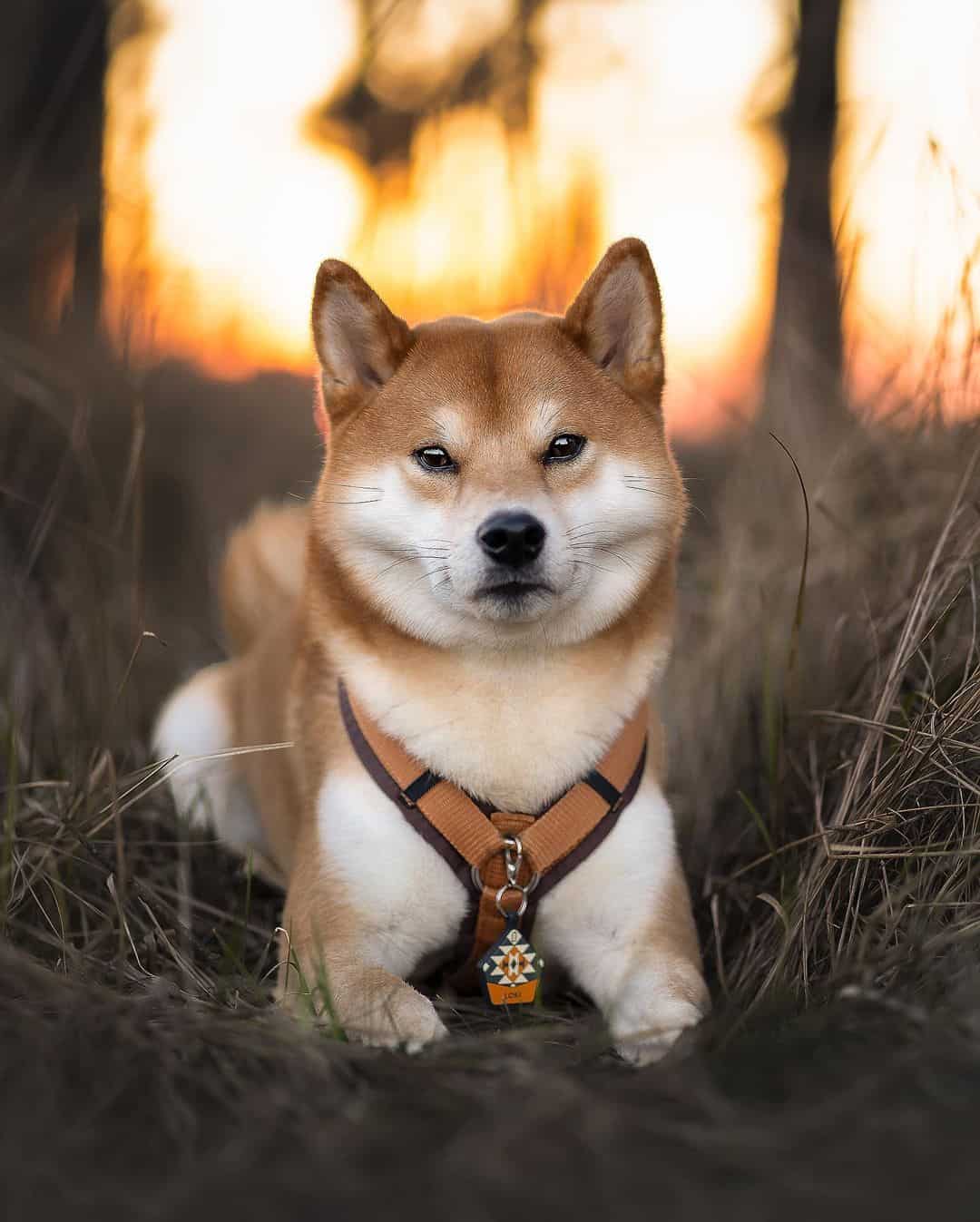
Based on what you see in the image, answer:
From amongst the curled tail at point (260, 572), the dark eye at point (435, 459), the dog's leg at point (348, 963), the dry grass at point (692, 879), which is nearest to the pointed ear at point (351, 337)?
the dark eye at point (435, 459)

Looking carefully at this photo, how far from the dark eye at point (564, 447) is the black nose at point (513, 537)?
0.24m

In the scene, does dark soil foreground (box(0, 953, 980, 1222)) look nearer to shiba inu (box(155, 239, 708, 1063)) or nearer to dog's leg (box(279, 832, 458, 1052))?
dog's leg (box(279, 832, 458, 1052))

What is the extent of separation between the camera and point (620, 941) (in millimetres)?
2111

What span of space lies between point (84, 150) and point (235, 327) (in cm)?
75

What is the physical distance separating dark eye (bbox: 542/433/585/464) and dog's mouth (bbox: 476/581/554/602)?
0.29m

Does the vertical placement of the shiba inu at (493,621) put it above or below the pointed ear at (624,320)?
below

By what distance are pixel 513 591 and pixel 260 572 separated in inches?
63.5

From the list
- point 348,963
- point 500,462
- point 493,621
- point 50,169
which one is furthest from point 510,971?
point 50,169

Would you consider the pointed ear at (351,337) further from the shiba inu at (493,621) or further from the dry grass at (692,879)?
the dry grass at (692,879)

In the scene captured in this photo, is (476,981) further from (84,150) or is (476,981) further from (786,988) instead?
(84,150)

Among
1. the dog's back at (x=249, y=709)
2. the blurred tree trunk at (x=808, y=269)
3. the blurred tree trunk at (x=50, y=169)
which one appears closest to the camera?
the dog's back at (x=249, y=709)

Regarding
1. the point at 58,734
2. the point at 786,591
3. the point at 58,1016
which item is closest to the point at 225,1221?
the point at 58,1016

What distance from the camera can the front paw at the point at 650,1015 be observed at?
185cm

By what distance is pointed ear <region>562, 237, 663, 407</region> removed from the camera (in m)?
2.26
